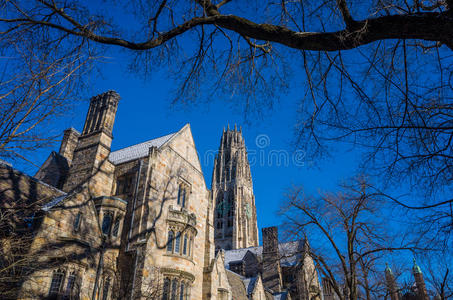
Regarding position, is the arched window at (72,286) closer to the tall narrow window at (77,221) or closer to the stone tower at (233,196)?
the tall narrow window at (77,221)

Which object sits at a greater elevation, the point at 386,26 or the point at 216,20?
the point at 216,20

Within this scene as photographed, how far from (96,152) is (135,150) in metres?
5.39

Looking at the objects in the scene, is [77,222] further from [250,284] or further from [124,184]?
[250,284]

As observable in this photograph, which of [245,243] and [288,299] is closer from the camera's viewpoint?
[288,299]

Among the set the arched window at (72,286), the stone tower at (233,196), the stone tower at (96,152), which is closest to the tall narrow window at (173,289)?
the arched window at (72,286)

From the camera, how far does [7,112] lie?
6.29 m

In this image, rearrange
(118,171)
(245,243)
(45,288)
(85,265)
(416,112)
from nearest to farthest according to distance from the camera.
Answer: (416,112)
(45,288)
(85,265)
(118,171)
(245,243)

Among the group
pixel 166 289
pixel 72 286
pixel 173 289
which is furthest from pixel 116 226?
pixel 72 286

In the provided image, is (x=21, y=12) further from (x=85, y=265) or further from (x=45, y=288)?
(x=85, y=265)

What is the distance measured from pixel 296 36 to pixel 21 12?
204 inches

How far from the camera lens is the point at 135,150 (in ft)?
96.7

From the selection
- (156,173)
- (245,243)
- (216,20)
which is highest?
(245,243)

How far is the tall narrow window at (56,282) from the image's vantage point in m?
15.6

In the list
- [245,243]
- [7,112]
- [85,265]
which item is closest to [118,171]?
[85,265]
